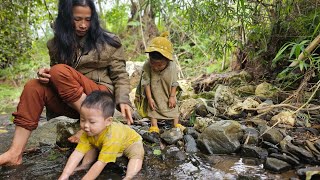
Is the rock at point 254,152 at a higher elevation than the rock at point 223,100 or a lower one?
lower

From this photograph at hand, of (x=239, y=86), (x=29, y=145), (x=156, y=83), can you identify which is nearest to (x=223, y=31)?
(x=239, y=86)

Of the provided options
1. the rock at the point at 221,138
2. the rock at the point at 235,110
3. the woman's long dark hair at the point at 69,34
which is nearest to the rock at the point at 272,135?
the rock at the point at 221,138

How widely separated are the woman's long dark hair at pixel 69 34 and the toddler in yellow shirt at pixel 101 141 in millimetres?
723

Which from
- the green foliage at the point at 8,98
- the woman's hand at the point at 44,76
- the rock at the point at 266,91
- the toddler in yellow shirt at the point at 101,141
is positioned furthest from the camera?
the green foliage at the point at 8,98

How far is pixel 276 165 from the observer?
2209 millimetres

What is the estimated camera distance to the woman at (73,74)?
8.07 feet

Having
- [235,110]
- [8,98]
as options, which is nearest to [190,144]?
[235,110]

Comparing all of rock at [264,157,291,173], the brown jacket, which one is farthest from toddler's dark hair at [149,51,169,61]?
rock at [264,157,291,173]

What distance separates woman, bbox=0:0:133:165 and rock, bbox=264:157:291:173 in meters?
1.11

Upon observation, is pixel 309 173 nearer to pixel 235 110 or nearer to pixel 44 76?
pixel 235 110

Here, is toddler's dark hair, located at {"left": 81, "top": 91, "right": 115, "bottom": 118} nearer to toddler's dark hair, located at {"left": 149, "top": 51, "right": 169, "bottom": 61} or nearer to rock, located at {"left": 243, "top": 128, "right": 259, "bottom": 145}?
toddler's dark hair, located at {"left": 149, "top": 51, "right": 169, "bottom": 61}

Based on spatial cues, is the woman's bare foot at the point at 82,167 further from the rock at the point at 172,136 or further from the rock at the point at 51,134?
the rock at the point at 172,136

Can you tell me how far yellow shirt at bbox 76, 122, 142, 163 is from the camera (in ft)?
7.16

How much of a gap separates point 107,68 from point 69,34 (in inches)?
18.7
